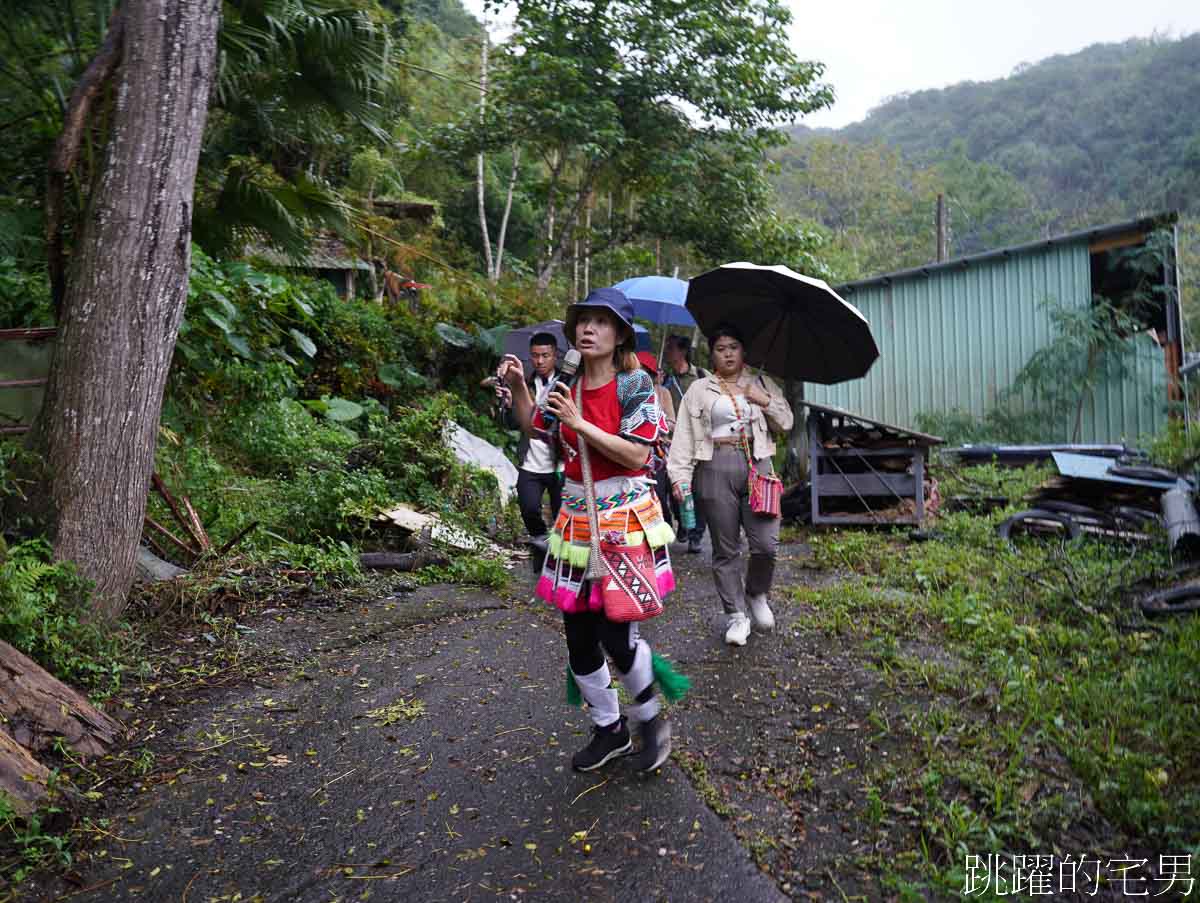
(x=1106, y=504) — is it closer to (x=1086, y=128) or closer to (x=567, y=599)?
(x=567, y=599)

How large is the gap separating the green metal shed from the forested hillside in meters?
14.7

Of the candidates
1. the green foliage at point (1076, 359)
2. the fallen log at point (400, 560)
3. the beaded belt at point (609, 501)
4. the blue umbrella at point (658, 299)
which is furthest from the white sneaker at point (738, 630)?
the green foliage at point (1076, 359)

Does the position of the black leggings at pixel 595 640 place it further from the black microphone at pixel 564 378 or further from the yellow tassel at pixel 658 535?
the black microphone at pixel 564 378

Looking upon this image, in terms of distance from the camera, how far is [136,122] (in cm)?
445

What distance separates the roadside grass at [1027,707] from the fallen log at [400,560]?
113 inches

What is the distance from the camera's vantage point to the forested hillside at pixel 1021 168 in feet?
125

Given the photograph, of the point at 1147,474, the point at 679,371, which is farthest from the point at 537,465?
the point at 1147,474

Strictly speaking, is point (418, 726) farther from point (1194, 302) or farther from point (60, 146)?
point (1194, 302)

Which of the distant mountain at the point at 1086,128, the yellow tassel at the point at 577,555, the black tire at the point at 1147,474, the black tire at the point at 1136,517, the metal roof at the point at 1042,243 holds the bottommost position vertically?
the black tire at the point at 1136,517

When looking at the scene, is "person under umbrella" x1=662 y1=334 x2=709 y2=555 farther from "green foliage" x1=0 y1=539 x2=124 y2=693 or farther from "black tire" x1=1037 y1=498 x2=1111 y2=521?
"green foliage" x1=0 y1=539 x2=124 y2=693

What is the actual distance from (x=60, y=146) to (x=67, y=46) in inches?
68.4

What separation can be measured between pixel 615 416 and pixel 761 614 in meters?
2.41

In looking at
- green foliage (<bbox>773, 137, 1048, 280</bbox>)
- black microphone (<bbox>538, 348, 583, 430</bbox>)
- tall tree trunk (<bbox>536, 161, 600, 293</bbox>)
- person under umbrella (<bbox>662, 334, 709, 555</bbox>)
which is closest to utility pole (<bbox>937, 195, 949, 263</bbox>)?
tall tree trunk (<bbox>536, 161, 600, 293</bbox>)

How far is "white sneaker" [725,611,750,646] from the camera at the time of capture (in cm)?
479
